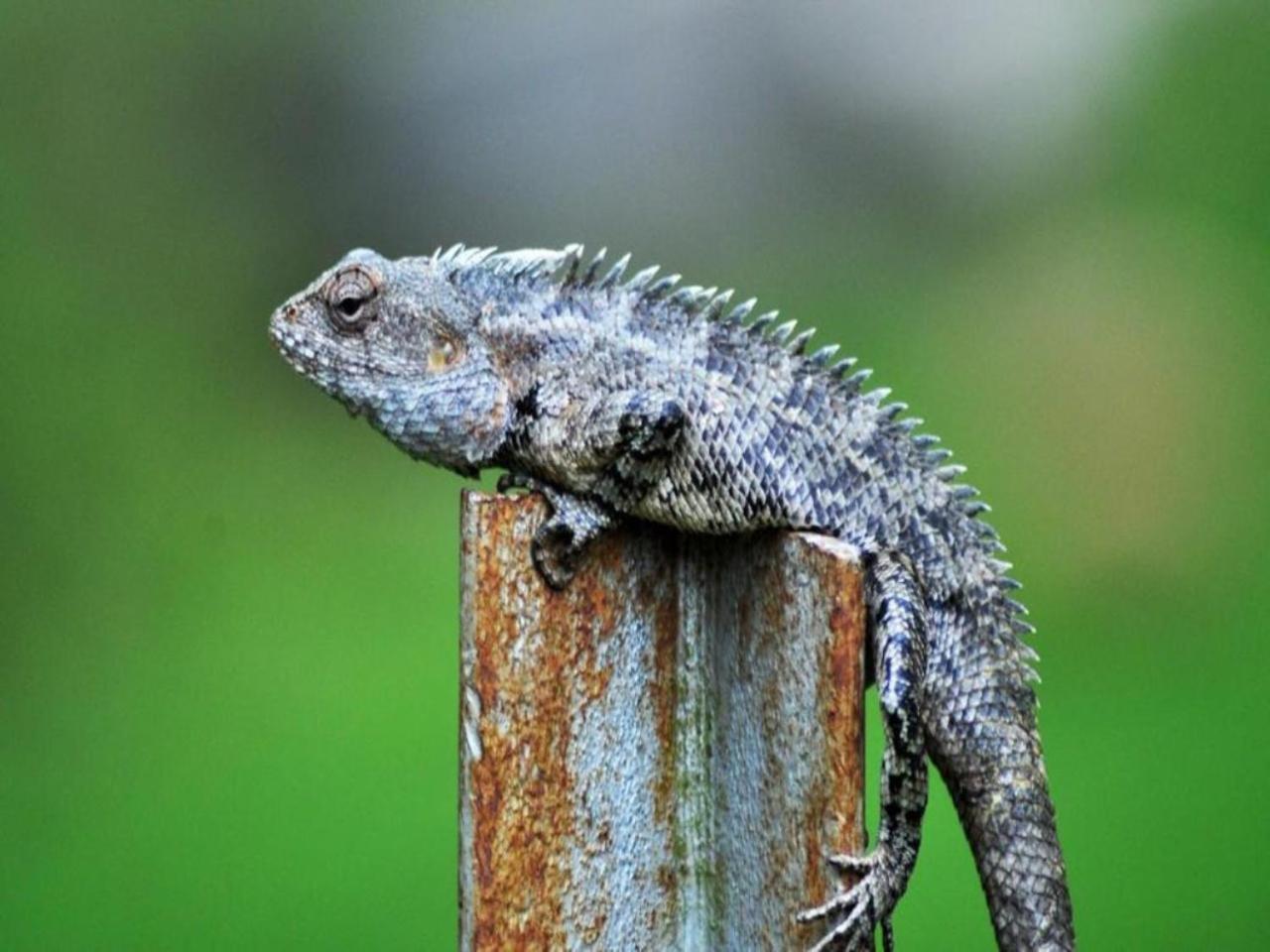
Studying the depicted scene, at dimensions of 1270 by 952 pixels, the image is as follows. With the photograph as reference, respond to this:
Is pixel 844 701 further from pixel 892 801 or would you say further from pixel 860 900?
pixel 860 900

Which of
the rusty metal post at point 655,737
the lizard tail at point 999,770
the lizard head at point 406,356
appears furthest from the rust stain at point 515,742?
the lizard tail at point 999,770

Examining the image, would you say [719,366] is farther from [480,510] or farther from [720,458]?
[480,510]

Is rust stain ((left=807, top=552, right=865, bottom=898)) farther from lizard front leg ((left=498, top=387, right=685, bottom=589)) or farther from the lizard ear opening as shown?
the lizard ear opening

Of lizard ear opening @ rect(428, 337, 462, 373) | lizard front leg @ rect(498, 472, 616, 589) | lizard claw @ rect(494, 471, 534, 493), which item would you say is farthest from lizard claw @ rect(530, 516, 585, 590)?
lizard ear opening @ rect(428, 337, 462, 373)

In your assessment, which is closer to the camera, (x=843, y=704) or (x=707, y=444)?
(x=843, y=704)

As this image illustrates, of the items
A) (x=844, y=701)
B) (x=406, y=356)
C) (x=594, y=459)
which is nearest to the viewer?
(x=844, y=701)

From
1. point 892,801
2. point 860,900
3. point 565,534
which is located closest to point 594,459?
point 565,534

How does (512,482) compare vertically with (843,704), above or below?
above

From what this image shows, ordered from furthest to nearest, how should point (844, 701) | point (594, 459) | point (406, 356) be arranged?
point (406, 356) < point (594, 459) < point (844, 701)
